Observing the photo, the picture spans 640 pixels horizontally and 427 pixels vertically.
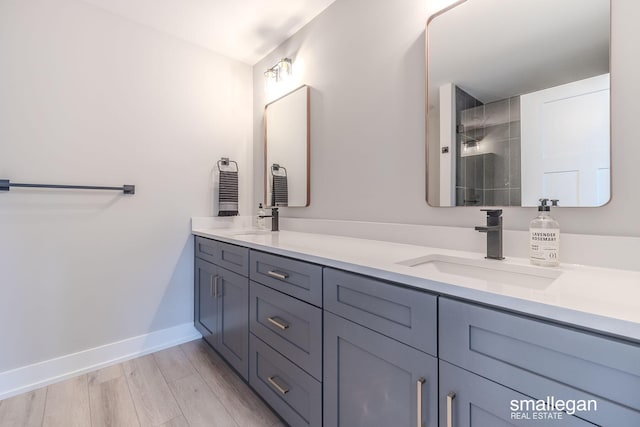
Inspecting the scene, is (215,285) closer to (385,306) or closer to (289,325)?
(289,325)

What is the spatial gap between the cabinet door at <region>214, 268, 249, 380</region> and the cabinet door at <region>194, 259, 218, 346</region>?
74 mm

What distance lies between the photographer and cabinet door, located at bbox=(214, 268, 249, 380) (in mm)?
1518

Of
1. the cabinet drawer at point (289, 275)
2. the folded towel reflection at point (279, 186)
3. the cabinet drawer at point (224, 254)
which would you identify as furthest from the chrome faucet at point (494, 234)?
the folded towel reflection at point (279, 186)

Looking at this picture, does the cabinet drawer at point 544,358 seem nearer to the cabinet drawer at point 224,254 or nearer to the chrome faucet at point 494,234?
the chrome faucet at point 494,234

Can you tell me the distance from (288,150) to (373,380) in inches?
67.0

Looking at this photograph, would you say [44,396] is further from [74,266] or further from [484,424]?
[484,424]

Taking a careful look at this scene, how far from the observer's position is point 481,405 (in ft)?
2.12

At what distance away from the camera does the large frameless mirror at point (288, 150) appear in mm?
2057

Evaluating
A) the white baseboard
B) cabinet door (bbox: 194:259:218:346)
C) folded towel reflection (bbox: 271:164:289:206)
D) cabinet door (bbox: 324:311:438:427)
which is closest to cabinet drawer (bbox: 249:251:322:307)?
cabinet door (bbox: 324:311:438:427)

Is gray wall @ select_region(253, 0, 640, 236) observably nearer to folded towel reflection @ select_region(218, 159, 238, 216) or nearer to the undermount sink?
the undermount sink

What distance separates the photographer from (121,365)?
1.87 meters

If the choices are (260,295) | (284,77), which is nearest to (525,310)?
(260,295)

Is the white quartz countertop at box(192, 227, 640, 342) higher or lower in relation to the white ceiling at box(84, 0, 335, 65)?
lower

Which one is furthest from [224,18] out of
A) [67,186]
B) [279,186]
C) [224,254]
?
[224,254]
